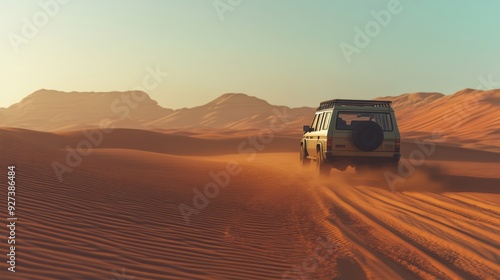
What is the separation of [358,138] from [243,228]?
21.8 feet

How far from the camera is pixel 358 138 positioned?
13.8 metres

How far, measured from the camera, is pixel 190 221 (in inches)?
330

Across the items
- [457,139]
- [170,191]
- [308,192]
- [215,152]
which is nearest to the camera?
[170,191]

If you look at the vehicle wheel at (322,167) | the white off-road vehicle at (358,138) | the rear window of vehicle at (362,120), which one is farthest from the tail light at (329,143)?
the vehicle wheel at (322,167)

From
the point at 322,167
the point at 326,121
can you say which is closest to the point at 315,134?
the point at 326,121

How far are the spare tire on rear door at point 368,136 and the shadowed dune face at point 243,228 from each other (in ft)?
3.89

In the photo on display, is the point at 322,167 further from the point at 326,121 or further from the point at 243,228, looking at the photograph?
the point at 243,228

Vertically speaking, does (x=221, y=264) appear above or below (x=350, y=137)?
below

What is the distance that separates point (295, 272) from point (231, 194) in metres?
6.93

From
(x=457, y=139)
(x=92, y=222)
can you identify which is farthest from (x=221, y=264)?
(x=457, y=139)

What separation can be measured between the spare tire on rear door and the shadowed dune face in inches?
46.6

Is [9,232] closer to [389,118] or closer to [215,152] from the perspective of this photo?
[389,118]

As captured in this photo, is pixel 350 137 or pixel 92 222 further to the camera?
pixel 350 137

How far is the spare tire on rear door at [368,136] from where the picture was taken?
13.8 meters
